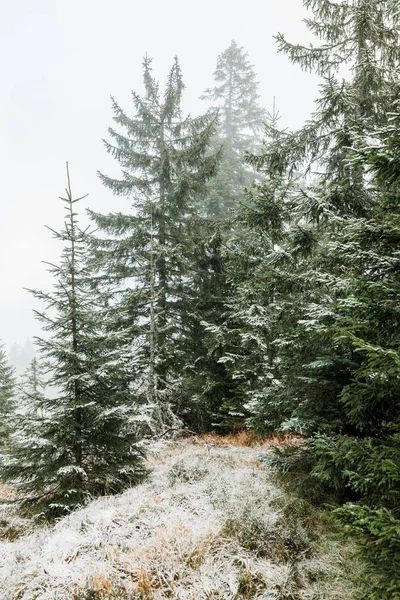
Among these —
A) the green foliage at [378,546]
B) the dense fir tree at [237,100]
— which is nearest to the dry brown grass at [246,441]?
the green foliage at [378,546]

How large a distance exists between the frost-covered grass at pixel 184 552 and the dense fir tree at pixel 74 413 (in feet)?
3.37

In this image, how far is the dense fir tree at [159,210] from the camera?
12930 millimetres

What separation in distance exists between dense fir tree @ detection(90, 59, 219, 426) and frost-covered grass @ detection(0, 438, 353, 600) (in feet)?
25.3

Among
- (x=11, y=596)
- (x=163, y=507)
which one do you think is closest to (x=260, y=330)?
(x=163, y=507)

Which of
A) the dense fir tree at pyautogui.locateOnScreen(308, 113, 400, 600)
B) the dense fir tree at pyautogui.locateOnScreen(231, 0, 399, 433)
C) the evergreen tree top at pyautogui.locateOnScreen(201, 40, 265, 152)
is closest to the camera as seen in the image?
the dense fir tree at pyautogui.locateOnScreen(308, 113, 400, 600)

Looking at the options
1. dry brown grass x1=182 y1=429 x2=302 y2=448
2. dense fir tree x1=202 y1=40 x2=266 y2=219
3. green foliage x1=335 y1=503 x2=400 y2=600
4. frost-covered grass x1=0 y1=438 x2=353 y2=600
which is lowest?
dry brown grass x1=182 y1=429 x2=302 y2=448

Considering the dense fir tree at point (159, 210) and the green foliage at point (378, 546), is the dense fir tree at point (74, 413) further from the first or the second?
the dense fir tree at point (159, 210)

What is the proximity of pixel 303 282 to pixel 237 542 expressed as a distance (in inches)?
176

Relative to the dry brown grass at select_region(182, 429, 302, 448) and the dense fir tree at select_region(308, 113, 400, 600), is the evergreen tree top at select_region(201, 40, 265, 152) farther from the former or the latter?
the dense fir tree at select_region(308, 113, 400, 600)

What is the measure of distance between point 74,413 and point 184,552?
3917mm

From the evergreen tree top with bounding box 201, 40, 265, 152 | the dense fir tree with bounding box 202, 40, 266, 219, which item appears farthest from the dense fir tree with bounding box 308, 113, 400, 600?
the evergreen tree top with bounding box 201, 40, 265, 152

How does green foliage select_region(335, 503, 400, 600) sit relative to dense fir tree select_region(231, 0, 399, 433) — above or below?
below

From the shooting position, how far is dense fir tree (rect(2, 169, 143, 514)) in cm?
595

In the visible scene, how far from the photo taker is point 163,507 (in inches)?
179
